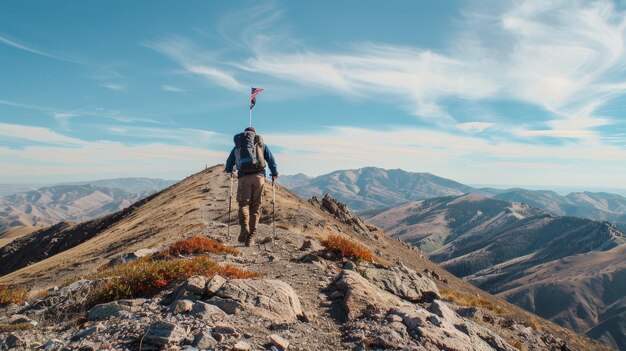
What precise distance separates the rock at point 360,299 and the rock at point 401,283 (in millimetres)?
2146

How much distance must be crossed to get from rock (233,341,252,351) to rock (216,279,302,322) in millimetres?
1735

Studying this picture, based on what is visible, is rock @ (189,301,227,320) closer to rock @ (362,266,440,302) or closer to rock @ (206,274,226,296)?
rock @ (206,274,226,296)

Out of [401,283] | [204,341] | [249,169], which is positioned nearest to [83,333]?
[204,341]

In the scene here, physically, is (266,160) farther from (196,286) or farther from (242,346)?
(242,346)

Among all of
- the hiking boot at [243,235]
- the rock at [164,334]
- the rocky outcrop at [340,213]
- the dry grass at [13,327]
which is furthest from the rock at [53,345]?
the rocky outcrop at [340,213]

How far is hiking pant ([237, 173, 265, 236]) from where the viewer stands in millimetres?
16875

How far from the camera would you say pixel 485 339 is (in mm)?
11391

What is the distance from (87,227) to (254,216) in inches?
2254

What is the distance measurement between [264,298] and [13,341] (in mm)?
4761

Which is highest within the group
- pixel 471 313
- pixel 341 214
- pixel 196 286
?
pixel 196 286

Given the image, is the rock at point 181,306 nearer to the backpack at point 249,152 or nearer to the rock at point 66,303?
the rock at point 66,303

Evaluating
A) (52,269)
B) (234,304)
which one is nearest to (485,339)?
(234,304)

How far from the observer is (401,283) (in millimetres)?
15094

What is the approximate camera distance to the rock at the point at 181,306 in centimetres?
829
